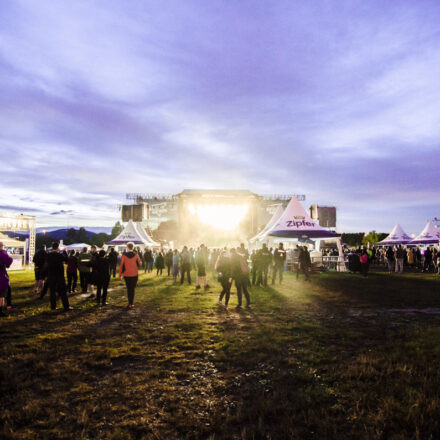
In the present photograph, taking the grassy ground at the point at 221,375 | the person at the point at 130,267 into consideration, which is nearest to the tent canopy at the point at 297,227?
the grassy ground at the point at 221,375

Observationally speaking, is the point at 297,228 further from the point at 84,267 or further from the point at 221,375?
the point at 221,375

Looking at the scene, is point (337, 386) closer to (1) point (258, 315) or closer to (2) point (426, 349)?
(2) point (426, 349)

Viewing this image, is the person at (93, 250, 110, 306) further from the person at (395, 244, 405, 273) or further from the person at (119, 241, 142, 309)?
the person at (395, 244, 405, 273)

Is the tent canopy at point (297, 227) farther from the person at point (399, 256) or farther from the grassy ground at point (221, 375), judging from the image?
the grassy ground at point (221, 375)

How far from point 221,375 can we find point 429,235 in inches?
1191

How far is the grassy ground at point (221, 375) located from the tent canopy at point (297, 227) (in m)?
10.2

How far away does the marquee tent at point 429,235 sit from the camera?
27.4m

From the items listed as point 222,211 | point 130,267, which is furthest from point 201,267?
point 222,211

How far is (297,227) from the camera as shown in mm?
18469

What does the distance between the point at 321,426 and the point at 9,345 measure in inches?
206

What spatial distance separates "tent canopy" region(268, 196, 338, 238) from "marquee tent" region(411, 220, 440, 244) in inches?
544

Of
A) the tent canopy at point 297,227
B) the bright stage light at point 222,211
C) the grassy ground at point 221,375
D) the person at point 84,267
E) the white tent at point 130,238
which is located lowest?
the grassy ground at point 221,375

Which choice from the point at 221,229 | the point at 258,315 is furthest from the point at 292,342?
the point at 221,229

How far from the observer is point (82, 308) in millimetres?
9234
